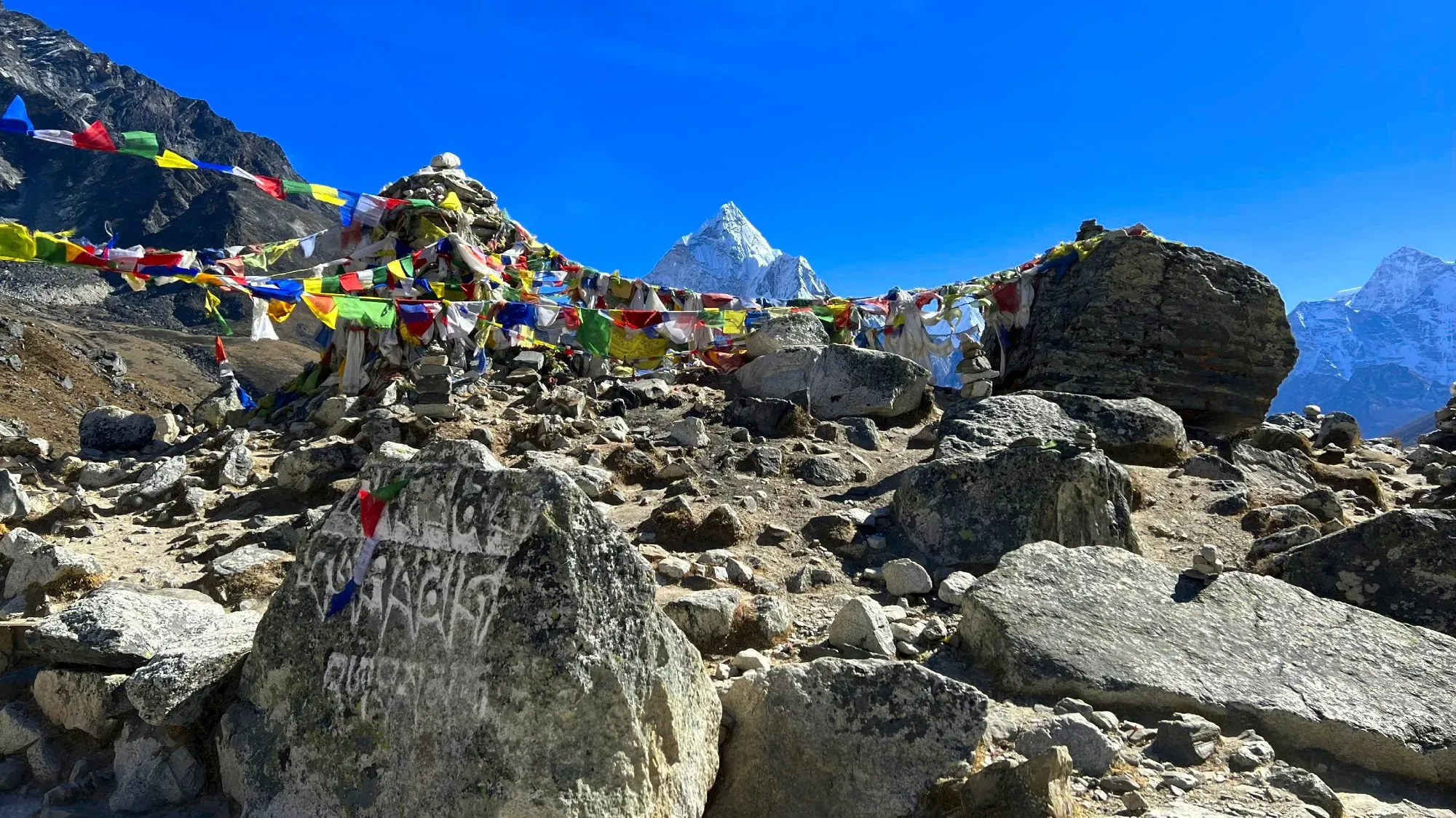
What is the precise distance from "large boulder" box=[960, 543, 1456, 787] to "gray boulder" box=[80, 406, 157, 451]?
9260 millimetres

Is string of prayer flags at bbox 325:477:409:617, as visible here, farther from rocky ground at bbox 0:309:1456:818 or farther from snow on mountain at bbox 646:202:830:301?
snow on mountain at bbox 646:202:830:301

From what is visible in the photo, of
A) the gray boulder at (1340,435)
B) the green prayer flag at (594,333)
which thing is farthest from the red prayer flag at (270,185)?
the gray boulder at (1340,435)

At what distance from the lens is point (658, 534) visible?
5707 millimetres

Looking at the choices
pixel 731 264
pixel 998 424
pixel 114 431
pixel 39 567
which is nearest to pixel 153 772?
pixel 39 567

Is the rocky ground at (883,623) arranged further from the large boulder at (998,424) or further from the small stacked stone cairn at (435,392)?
the small stacked stone cairn at (435,392)

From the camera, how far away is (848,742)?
10.3 ft

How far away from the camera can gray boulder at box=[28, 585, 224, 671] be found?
150 inches

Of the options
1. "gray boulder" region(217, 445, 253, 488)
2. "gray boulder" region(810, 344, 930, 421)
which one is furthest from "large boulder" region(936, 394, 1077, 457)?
"gray boulder" region(217, 445, 253, 488)

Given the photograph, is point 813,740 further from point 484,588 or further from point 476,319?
point 476,319

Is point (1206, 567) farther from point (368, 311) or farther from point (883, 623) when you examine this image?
point (368, 311)

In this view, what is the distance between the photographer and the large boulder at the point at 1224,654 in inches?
138

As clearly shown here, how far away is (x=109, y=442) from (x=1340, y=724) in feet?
35.5

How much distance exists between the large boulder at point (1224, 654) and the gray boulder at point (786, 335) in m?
7.85

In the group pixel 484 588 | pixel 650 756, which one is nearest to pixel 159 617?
pixel 484 588
